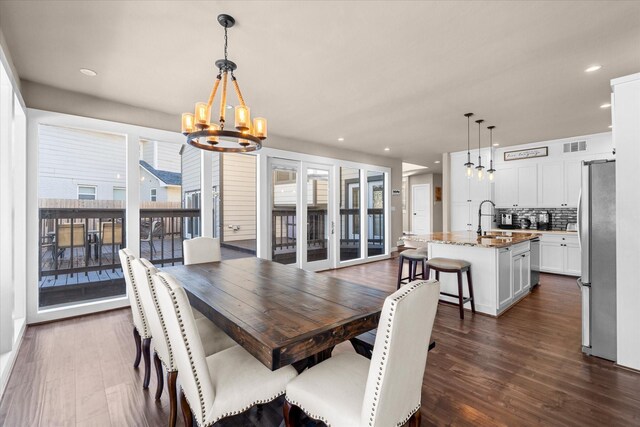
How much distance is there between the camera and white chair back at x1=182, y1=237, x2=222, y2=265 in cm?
336

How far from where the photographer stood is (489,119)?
15.0 feet

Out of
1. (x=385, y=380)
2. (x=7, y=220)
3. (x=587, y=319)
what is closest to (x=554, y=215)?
(x=587, y=319)

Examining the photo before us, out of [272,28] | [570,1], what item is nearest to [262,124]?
[272,28]

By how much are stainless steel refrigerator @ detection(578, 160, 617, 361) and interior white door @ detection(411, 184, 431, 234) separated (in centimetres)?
819

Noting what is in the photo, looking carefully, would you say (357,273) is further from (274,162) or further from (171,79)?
(171,79)

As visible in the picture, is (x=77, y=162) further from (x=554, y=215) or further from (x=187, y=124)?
(x=554, y=215)

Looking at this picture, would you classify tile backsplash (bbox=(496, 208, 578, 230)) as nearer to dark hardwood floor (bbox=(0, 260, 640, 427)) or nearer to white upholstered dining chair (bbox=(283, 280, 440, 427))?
dark hardwood floor (bbox=(0, 260, 640, 427))

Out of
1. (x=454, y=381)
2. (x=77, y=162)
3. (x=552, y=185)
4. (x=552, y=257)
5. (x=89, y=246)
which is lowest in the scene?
(x=454, y=381)

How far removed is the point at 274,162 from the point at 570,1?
435 cm

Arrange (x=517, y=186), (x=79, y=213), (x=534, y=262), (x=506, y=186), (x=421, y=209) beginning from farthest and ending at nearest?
(x=421, y=209) → (x=506, y=186) → (x=517, y=186) → (x=534, y=262) → (x=79, y=213)

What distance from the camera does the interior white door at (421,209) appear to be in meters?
10.9

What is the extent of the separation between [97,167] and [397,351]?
4324 millimetres

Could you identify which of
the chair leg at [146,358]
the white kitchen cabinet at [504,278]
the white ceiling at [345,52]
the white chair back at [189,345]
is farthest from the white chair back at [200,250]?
the white kitchen cabinet at [504,278]

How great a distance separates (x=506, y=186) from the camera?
639 cm
